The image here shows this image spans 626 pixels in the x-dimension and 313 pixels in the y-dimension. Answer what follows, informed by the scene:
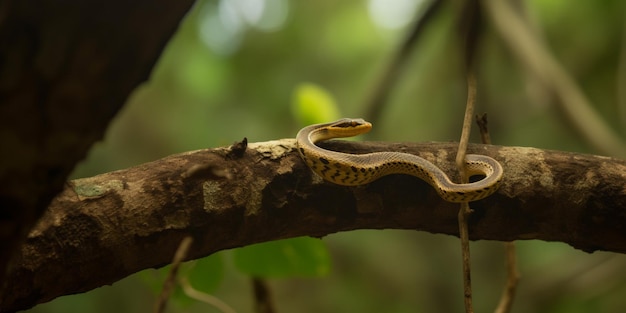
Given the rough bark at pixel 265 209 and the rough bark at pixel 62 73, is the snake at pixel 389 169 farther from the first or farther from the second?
the rough bark at pixel 62 73

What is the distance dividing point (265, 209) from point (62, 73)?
51.2 inches

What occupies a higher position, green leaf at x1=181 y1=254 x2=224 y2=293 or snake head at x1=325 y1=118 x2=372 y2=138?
snake head at x1=325 y1=118 x2=372 y2=138

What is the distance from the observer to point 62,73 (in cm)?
93

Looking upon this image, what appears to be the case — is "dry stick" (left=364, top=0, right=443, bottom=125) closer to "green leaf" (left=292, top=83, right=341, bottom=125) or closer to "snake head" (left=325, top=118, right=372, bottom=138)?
"green leaf" (left=292, top=83, right=341, bottom=125)

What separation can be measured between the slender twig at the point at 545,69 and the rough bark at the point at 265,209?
7.64 ft

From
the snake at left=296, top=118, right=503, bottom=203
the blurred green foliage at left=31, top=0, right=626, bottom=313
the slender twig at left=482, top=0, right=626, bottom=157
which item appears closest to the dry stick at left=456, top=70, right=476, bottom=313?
the snake at left=296, top=118, right=503, bottom=203

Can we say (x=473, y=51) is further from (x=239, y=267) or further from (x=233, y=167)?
(x=239, y=267)

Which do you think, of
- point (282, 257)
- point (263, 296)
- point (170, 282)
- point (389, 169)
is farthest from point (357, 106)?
point (170, 282)

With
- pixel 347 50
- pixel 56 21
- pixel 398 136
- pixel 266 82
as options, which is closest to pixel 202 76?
pixel 266 82

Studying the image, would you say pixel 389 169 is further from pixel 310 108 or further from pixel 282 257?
pixel 310 108

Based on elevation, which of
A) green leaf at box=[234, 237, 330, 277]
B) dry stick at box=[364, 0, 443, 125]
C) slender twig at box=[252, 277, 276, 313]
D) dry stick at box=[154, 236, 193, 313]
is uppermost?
dry stick at box=[154, 236, 193, 313]

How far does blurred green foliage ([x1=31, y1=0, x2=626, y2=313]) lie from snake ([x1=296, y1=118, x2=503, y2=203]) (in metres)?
3.99

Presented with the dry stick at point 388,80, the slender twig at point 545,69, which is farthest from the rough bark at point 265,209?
the dry stick at point 388,80

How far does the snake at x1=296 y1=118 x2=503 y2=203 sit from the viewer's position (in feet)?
7.30
